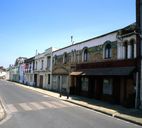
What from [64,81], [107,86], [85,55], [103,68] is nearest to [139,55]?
[103,68]

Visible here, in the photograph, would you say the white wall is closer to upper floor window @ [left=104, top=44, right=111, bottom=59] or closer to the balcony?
upper floor window @ [left=104, top=44, right=111, bottom=59]

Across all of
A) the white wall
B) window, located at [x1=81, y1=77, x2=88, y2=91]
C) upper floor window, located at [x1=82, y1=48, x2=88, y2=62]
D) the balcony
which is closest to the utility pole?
the balcony

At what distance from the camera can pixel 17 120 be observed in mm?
14391

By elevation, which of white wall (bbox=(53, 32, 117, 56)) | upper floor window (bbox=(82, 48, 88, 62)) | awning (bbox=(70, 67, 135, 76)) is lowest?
awning (bbox=(70, 67, 135, 76))

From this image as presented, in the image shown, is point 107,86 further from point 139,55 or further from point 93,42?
point 139,55

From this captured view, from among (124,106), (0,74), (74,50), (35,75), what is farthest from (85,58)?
(0,74)

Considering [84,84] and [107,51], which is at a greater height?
[107,51]

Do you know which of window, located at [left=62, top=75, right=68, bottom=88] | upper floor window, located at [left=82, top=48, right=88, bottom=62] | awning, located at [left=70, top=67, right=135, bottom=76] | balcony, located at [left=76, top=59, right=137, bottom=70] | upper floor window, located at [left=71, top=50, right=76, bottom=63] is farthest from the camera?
window, located at [left=62, top=75, right=68, bottom=88]

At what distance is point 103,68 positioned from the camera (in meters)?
25.4

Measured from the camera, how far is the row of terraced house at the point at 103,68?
21578 mm

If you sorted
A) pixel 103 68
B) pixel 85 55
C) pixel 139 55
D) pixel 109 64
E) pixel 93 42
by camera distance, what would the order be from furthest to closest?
pixel 85 55, pixel 93 42, pixel 103 68, pixel 109 64, pixel 139 55

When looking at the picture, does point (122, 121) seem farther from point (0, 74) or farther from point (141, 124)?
point (0, 74)

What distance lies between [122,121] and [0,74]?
137 meters

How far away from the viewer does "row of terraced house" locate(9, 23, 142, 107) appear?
70.8 feet
